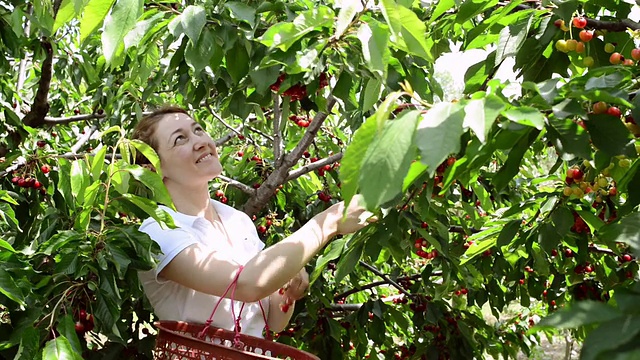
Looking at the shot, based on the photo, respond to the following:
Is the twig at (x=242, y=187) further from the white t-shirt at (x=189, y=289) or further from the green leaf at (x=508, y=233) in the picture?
the green leaf at (x=508, y=233)

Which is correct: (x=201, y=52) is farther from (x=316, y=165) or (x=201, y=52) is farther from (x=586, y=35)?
(x=316, y=165)

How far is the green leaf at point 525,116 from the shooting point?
107cm

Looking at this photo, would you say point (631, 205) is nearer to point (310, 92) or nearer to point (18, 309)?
point (310, 92)

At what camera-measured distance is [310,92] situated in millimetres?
2184

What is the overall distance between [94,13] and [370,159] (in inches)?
28.9

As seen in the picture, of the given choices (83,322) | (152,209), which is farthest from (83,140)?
(152,209)

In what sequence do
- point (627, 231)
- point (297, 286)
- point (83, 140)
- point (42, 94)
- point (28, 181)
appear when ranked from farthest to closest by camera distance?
1. point (83, 140)
2. point (42, 94)
3. point (28, 181)
4. point (297, 286)
5. point (627, 231)

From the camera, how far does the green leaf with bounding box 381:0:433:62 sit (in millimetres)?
1145

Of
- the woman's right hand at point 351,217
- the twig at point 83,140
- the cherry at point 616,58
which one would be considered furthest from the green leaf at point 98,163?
the twig at point 83,140

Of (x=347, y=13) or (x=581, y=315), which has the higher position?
(x=347, y=13)

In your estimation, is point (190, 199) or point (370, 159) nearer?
point (370, 159)

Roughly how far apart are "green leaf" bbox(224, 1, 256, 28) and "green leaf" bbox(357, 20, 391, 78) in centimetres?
72

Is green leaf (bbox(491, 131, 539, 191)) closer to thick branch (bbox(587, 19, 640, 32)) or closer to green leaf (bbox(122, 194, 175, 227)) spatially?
thick branch (bbox(587, 19, 640, 32))

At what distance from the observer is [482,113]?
1.00 metres
